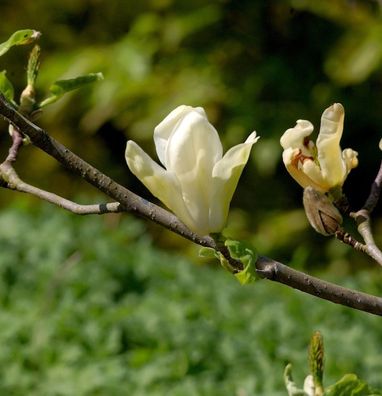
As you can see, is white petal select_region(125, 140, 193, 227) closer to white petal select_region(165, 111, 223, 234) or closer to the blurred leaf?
white petal select_region(165, 111, 223, 234)

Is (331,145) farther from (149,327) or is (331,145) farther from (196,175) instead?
(149,327)

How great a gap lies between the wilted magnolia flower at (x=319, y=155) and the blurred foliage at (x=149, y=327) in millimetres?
1336

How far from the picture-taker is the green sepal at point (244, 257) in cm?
115

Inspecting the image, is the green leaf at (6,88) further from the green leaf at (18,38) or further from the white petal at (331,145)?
the white petal at (331,145)

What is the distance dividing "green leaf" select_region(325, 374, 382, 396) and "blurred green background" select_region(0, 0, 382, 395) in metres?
1.44

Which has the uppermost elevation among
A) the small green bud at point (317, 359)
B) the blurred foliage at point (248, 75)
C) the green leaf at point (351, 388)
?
the small green bud at point (317, 359)

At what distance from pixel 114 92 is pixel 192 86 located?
32 cm

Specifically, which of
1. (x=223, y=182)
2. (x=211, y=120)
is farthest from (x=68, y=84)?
(x=211, y=120)

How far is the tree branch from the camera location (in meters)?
1.17

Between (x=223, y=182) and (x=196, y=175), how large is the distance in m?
0.03

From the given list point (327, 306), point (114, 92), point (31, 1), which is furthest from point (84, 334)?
point (31, 1)

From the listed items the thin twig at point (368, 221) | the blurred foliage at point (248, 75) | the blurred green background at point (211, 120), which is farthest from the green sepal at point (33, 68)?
the blurred foliage at point (248, 75)

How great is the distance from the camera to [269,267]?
3.87ft

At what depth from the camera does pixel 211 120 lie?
4527 mm
